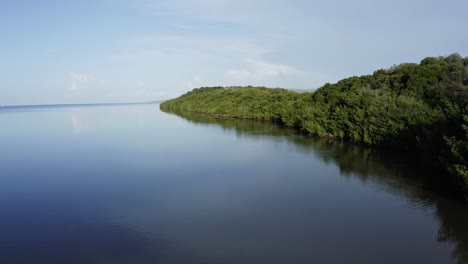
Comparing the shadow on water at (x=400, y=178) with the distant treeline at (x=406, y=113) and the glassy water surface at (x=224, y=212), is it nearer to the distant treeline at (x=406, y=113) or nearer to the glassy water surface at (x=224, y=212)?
the glassy water surface at (x=224, y=212)

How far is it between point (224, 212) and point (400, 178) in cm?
901

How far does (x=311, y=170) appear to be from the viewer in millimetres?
17984

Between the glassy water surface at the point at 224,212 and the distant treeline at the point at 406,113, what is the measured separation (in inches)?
75.5

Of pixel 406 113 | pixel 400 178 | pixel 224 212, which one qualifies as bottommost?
pixel 224 212

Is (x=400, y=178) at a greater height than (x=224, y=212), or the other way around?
(x=400, y=178)

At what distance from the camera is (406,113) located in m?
21.2

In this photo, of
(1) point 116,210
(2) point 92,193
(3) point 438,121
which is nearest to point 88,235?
(1) point 116,210

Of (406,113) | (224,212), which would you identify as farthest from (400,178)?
(224,212)

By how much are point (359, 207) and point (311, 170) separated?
19.1ft

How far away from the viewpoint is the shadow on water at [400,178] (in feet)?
32.9

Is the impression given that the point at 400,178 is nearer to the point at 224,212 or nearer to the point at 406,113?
the point at 406,113

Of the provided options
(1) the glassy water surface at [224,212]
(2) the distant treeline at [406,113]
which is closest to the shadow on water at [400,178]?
(1) the glassy water surface at [224,212]

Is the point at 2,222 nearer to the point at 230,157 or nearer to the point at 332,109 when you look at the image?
the point at 230,157

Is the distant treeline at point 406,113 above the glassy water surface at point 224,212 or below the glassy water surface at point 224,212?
above
